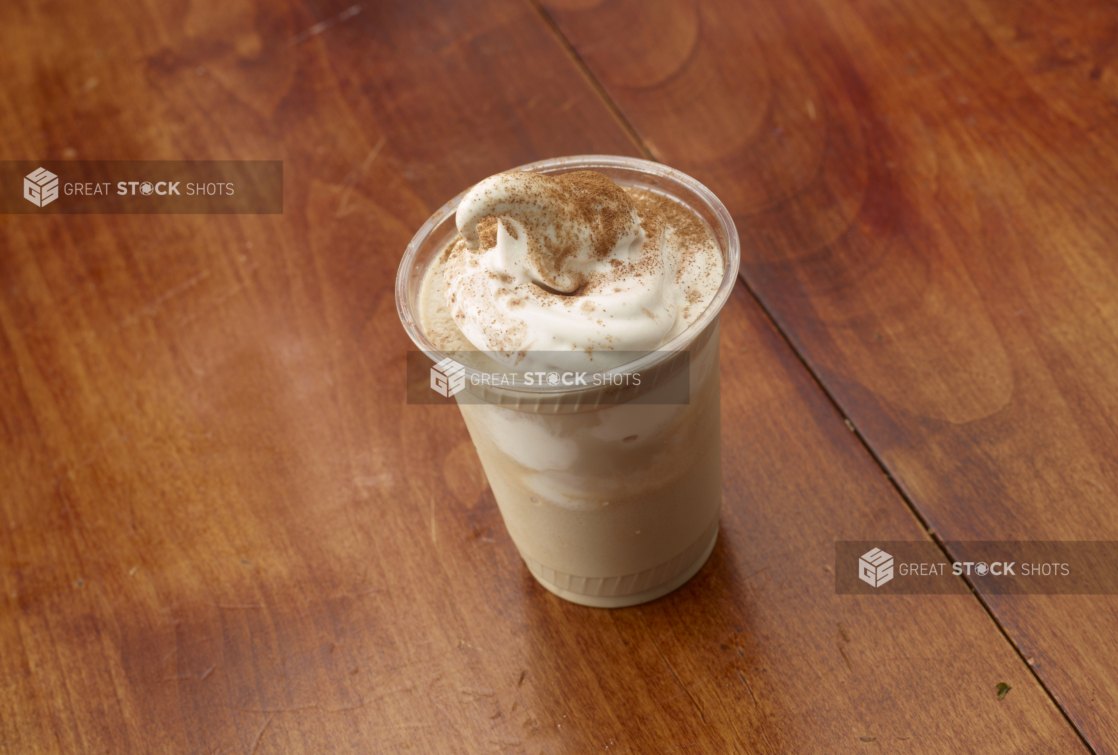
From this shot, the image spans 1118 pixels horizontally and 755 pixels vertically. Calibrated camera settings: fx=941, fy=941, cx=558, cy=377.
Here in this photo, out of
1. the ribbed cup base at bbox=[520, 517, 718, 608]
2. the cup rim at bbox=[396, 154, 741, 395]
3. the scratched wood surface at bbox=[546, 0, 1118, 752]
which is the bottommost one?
the ribbed cup base at bbox=[520, 517, 718, 608]

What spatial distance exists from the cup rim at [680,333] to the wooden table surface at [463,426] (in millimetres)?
348

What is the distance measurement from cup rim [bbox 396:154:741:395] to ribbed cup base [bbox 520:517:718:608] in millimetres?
345

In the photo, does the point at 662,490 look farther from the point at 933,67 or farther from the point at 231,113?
the point at 231,113

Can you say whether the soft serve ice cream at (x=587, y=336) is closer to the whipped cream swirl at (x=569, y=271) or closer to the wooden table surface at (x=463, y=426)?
the whipped cream swirl at (x=569, y=271)

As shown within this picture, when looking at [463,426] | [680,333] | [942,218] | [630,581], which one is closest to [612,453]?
[680,333]

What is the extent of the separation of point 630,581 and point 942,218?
2.31 feet

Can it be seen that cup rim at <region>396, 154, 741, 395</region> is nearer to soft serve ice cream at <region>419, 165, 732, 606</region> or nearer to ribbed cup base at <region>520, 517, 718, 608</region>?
soft serve ice cream at <region>419, 165, 732, 606</region>

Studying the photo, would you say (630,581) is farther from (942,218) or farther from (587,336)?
(942,218)

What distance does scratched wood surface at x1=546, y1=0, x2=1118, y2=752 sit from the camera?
1.11 m

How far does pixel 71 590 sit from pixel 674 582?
75 centimetres

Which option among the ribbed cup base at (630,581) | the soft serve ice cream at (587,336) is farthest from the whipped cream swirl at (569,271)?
the ribbed cup base at (630,581)

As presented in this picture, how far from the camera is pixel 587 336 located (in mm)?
823

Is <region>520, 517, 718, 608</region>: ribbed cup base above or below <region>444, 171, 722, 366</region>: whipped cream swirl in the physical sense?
below

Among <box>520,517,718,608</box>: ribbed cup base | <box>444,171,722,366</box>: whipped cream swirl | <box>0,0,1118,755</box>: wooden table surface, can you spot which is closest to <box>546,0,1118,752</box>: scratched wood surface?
<box>0,0,1118,755</box>: wooden table surface
